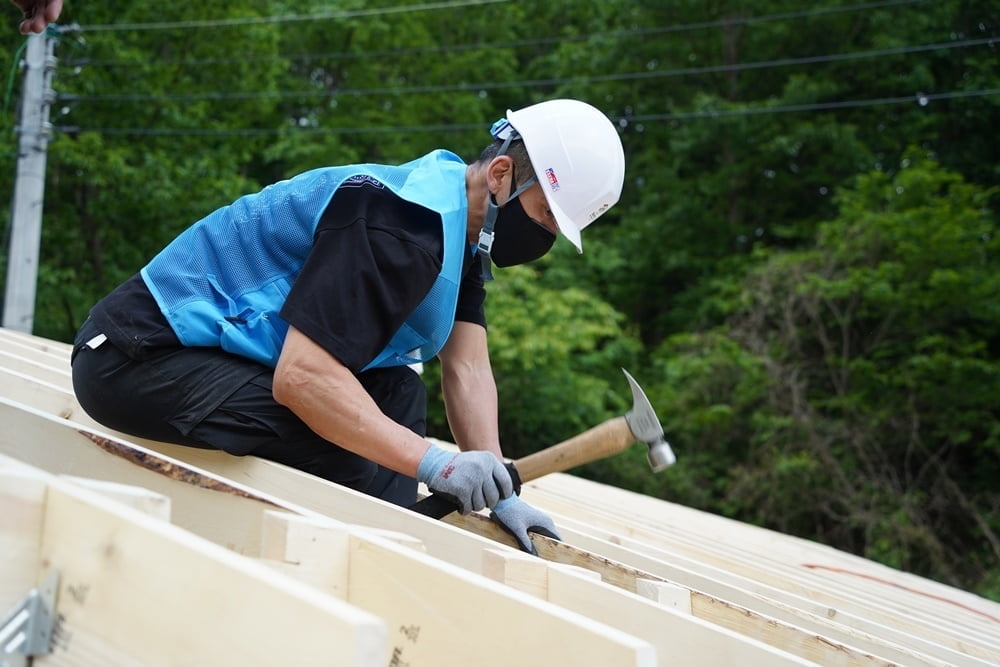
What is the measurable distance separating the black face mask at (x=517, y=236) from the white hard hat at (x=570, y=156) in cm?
9

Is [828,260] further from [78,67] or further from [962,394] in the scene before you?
[78,67]

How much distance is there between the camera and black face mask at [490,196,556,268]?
286 cm

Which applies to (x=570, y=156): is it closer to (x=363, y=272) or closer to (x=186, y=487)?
(x=363, y=272)

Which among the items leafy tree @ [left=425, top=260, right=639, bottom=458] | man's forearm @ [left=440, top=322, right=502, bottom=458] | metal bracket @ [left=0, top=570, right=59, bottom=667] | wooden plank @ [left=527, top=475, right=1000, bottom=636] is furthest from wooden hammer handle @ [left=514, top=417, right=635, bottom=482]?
leafy tree @ [left=425, top=260, right=639, bottom=458]

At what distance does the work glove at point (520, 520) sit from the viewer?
269 centimetres

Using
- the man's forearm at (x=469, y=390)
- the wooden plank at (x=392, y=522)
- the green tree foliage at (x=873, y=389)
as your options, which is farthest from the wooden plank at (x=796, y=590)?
the green tree foliage at (x=873, y=389)

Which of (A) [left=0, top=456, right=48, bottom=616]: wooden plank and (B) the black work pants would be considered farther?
(B) the black work pants

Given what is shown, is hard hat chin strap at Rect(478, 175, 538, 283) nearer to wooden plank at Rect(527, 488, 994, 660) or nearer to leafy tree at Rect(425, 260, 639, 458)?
wooden plank at Rect(527, 488, 994, 660)

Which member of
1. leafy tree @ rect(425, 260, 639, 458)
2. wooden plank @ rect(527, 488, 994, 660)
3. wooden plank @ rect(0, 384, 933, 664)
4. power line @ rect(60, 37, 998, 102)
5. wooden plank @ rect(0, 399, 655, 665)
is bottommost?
leafy tree @ rect(425, 260, 639, 458)

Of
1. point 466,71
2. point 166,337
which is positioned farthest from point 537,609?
point 466,71

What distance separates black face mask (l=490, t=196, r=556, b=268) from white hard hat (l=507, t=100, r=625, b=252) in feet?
0.30

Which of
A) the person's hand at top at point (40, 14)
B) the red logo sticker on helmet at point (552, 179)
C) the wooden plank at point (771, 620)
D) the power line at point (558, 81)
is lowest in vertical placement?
the wooden plank at point (771, 620)

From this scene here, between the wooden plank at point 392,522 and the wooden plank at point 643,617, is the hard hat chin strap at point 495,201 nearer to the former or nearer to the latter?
the wooden plank at point 392,522

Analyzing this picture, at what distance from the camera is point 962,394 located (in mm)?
13344
